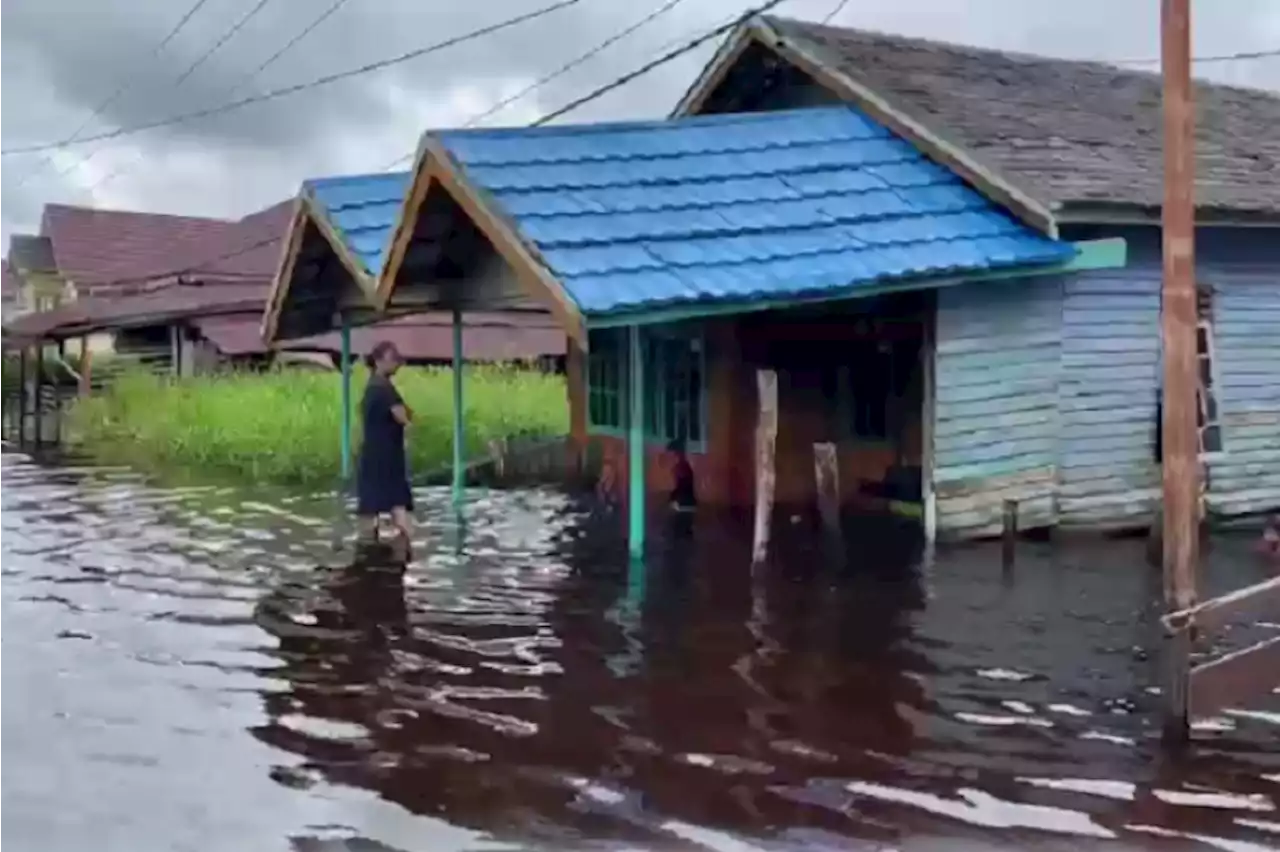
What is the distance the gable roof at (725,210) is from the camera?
1169 centimetres

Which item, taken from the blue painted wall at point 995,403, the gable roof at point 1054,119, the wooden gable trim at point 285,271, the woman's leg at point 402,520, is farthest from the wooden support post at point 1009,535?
the wooden gable trim at point 285,271

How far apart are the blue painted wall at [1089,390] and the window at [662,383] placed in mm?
3654

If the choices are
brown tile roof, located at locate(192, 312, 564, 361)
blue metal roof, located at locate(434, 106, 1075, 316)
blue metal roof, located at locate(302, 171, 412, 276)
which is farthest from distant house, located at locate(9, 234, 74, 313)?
blue metal roof, located at locate(434, 106, 1075, 316)

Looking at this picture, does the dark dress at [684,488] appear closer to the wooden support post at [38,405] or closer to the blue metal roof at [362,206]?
the blue metal roof at [362,206]

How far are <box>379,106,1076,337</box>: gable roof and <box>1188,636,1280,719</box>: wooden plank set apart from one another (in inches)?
197

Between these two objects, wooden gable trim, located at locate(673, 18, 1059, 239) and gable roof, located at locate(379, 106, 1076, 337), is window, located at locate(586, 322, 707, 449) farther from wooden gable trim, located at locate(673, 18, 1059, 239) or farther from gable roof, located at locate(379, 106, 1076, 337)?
gable roof, located at locate(379, 106, 1076, 337)

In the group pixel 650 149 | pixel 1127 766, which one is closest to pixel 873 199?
pixel 650 149

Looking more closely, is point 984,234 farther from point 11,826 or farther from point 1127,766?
point 11,826

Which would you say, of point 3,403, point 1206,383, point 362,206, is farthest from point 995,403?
point 3,403

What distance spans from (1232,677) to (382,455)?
25.7ft

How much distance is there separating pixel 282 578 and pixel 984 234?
675cm

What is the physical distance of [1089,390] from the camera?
14.9 meters

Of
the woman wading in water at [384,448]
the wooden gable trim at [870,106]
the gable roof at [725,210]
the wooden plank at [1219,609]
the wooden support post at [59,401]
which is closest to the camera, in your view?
the wooden plank at [1219,609]

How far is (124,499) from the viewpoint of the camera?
19688 millimetres
